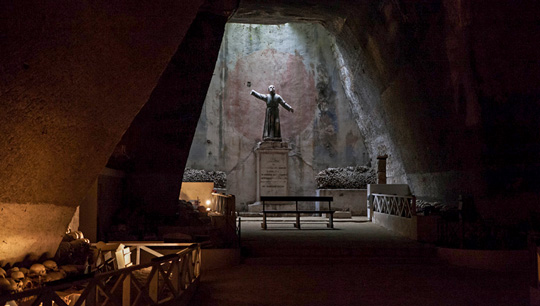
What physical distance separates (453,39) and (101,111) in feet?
25.1

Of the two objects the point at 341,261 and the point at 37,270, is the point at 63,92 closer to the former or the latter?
the point at 37,270

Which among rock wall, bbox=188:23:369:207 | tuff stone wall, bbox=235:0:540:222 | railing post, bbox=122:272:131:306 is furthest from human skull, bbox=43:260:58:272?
rock wall, bbox=188:23:369:207

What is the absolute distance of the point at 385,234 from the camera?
10594 mm

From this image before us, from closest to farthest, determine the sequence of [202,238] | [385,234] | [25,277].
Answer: [25,277]
[202,238]
[385,234]

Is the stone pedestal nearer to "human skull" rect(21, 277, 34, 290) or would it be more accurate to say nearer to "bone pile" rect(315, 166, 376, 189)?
"bone pile" rect(315, 166, 376, 189)

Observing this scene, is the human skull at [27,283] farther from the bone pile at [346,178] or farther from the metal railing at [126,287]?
the bone pile at [346,178]

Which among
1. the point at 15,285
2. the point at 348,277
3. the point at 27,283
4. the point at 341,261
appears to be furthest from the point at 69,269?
the point at 341,261

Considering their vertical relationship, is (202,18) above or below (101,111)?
above

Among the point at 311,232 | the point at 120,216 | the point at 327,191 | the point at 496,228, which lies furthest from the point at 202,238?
the point at 327,191

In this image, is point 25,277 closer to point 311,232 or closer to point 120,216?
point 120,216

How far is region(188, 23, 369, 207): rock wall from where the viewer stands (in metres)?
20.1

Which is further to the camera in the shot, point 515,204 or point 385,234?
point 385,234

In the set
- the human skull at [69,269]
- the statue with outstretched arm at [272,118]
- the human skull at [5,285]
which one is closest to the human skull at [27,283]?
the human skull at [5,285]

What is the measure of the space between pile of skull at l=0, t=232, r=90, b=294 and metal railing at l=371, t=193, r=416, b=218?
6.80 meters
